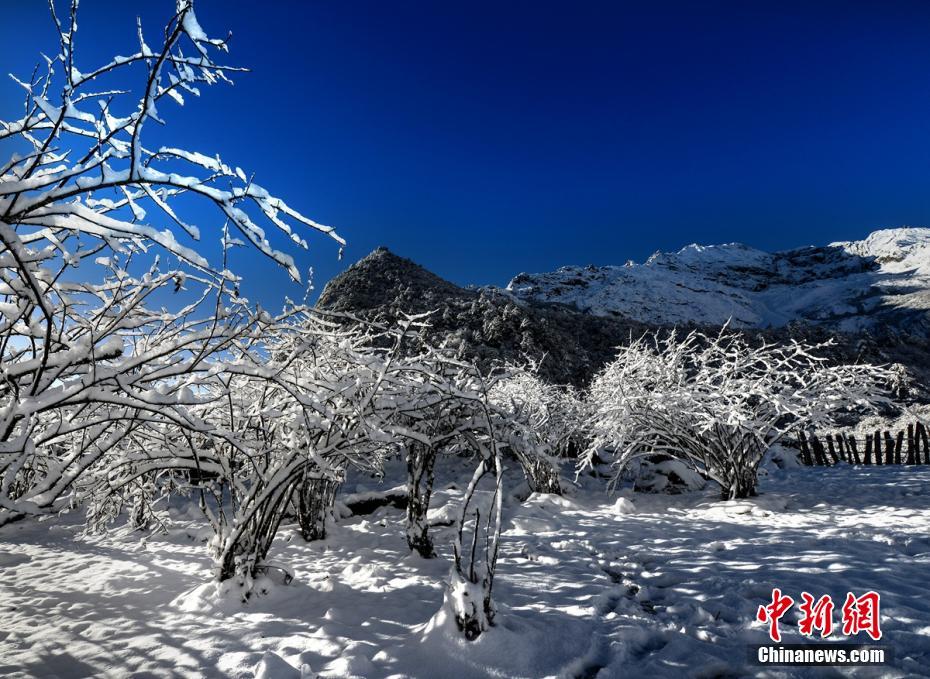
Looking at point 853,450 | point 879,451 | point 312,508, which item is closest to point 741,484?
point 312,508

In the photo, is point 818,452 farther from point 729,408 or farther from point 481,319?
point 481,319

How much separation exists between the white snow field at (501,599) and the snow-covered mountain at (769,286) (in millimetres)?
48035

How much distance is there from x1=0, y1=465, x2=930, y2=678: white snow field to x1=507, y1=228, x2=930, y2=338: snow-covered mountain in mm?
48035

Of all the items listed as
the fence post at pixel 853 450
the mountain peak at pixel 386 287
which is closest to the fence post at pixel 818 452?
the fence post at pixel 853 450

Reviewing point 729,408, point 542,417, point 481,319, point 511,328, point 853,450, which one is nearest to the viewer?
point 729,408

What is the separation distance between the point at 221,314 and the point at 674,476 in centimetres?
879

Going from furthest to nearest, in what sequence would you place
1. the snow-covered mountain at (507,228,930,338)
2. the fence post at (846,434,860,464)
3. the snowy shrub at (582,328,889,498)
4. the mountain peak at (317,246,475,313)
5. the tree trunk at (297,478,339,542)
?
the snow-covered mountain at (507,228,930,338)
the mountain peak at (317,246,475,313)
the fence post at (846,434,860,464)
the snowy shrub at (582,328,889,498)
the tree trunk at (297,478,339,542)

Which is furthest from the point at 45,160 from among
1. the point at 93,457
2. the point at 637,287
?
the point at 637,287

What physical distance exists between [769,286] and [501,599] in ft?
278

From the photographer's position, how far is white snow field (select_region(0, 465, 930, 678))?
2.45 meters

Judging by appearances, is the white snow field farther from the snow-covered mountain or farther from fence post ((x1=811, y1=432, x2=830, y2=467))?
the snow-covered mountain

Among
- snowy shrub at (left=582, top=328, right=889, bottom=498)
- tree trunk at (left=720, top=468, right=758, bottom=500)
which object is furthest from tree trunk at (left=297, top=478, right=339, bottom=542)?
tree trunk at (left=720, top=468, right=758, bottom=500)

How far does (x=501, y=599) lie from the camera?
11.1 feet

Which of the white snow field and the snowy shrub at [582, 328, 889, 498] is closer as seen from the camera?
the white snow field
